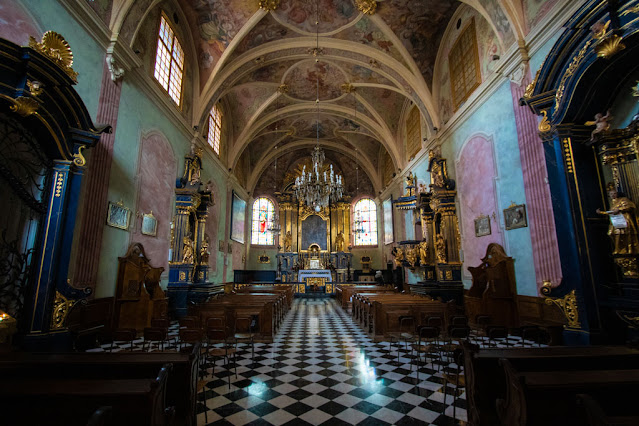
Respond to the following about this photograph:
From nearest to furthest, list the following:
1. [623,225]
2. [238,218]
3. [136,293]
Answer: [623,225]
[136,293]
[238,218]

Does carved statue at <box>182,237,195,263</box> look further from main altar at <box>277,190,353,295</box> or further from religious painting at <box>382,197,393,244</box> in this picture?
religious painting at <box>382,197,393,244</box>

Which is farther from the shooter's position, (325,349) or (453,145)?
(453,145)

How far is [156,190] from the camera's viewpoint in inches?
378

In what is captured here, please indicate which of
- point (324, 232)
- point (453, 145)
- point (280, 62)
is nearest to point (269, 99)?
point (280, 62)

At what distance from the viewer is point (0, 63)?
4.41 metres

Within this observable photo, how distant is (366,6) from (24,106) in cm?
995

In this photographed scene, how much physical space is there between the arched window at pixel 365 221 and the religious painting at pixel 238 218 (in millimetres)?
8184

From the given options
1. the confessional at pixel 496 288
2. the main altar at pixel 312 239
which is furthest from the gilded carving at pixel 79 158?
the main altar at pixel 312 239

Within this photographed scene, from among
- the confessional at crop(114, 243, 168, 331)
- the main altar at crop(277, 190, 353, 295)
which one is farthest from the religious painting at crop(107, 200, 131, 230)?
the main altar at crop(277, 190, 353, 295)

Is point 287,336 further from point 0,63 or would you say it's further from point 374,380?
point 0,63

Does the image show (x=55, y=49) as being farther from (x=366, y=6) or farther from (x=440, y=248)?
(x=440, y=248)

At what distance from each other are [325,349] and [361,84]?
12.4m

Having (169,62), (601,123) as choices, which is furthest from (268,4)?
(601,123)

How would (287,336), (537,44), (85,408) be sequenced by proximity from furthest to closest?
1. (287,336)
2. (537,44)
3. (85,408)
